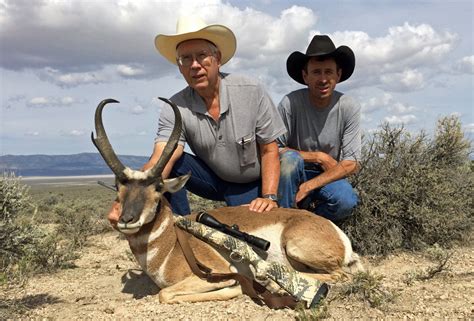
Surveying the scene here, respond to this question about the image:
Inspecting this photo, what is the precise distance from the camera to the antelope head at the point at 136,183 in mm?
4746

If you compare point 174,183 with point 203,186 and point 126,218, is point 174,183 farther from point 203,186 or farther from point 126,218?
point 203,186

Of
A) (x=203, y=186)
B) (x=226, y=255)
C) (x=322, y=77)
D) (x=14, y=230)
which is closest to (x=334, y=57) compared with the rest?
(x=322, y=77)

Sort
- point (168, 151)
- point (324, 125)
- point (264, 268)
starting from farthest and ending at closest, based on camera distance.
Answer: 1. point (324, 125)
2. point (168, 151)
3. point (264, 268)

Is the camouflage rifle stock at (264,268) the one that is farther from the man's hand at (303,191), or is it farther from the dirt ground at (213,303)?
the man's hand at (303,191)

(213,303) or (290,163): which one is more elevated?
(290,163)

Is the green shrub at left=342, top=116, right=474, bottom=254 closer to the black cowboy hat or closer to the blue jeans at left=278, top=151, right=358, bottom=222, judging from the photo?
the blue jeans at left=278, top=151, right=358, bottom=222

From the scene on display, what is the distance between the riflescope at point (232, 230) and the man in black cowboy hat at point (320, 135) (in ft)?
4.70

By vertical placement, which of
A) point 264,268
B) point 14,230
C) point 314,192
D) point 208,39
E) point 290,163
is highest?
point 208,39

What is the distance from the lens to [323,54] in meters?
6.52

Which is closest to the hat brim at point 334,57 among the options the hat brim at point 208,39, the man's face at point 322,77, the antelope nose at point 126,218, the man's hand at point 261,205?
the man's face at point 322,77

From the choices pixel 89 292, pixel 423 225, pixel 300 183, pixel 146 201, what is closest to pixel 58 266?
pixel 89 292

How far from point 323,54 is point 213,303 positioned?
3.81 m

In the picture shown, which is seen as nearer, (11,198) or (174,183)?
(11,198)

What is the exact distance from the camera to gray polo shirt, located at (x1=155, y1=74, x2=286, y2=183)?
622cm
